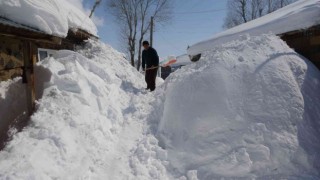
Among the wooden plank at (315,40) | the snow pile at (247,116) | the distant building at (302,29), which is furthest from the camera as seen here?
the wooden plank at (315,40)

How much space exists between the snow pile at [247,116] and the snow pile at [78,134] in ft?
1.87

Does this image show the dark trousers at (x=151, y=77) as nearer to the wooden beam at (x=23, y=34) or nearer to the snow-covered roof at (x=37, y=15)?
the wooden beam at (x=23, y=34)

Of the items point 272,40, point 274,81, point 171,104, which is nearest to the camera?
point 274,81

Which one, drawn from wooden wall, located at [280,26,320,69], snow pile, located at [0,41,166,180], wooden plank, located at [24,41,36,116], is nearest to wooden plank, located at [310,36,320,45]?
wooden wall, located at [280,26,320,69]

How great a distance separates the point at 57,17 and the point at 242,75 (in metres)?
3.24

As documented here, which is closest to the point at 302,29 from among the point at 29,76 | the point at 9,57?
the point at 29,76

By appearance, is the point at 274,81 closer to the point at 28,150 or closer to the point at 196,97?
the point at 196,97

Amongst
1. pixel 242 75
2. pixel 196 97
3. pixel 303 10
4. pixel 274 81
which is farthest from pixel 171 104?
pixel 303 10

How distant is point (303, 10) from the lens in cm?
572

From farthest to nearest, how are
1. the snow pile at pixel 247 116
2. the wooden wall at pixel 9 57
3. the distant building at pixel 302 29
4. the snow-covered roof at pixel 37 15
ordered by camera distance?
→ the distant building at pixel 302 29 < the wooden wall at pixel 9 57 < the snow pile at pixel 247 116 < the snow-covered roof at pixel 37 15

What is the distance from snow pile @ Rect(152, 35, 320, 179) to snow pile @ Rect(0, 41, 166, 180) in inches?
22.5

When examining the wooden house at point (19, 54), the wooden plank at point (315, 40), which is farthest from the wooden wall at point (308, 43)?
the wooden house at point (19, 54)

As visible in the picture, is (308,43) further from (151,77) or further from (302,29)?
(151,77)

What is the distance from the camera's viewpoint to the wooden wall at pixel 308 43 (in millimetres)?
5652
